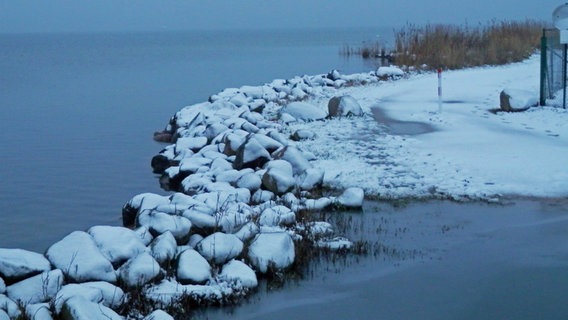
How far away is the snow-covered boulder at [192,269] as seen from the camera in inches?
312

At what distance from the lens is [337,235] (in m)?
9.63

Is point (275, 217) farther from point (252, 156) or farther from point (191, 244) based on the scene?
point (252, 156)

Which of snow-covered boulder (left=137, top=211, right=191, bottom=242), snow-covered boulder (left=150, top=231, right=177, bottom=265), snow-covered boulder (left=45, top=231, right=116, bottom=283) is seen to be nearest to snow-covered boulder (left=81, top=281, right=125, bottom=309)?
snow-covered boulder (left=45, top=231, right=116, bottom=283)

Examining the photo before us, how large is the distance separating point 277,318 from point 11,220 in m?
6.61

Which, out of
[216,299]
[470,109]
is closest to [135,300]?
[216,299]

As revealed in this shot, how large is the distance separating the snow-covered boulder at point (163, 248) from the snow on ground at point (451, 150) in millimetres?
3802

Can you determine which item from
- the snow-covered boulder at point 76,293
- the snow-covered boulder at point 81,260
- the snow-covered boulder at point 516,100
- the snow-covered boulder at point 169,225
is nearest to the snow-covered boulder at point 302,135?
the snow-covered boulder at point 516,100

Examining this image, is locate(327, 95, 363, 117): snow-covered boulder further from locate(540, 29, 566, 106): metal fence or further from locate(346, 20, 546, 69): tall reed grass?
locate(346, 20, 546, 69): tall reed grass

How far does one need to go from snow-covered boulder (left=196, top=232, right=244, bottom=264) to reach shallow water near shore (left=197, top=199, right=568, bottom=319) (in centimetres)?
66

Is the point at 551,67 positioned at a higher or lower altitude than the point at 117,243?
higher

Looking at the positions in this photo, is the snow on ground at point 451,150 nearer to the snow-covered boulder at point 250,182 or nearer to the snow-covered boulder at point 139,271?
the snow-covered boulder at point 250,182

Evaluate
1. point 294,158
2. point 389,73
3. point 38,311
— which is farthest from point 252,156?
point 389,73

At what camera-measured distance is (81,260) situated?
7.79m

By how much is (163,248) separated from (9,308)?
6.13 feet
